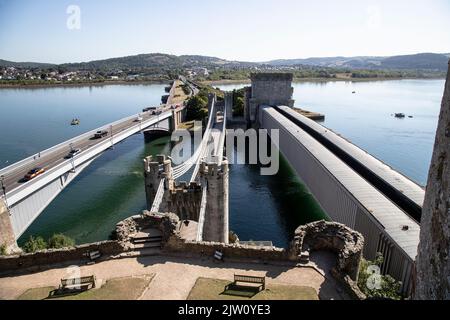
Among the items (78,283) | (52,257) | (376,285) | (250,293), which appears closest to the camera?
(250,293)

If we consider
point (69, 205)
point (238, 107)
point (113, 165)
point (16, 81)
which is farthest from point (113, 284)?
point (16, 81)

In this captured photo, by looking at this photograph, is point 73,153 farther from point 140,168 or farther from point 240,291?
point 240,291

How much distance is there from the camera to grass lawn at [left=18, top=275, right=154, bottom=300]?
47.1 feet

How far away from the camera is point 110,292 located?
14727 mm

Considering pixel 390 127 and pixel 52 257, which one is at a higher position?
pixel 390 127

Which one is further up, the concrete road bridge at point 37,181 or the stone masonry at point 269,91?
the stone masonry at point 269,91

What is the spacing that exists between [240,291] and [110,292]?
19.8 ft

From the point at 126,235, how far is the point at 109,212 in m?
25.2

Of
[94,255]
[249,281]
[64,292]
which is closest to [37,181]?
[94,255]

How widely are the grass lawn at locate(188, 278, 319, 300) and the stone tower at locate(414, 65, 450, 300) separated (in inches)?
217

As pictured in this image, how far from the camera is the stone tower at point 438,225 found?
8.43 meters

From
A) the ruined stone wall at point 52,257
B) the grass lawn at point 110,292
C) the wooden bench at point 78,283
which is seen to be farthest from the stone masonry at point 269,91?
the wooden bench at point 78,283

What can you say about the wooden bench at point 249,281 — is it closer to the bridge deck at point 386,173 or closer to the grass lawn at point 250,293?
the grass lawn at point 250,293
